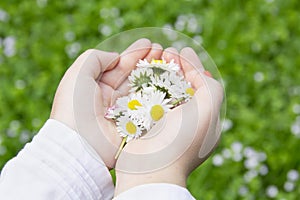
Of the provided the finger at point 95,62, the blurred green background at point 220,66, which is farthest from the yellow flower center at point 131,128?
the blurred green background at point 220,66

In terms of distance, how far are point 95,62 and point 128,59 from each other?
5 centimetres

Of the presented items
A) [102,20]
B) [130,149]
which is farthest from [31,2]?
[130,149]

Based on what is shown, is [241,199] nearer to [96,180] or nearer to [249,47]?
[249,47]

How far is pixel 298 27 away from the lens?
6.43ft

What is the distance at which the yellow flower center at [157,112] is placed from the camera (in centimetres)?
81

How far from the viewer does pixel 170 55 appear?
2.87 ft

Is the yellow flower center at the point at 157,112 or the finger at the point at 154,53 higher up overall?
the finger at the point at 154,53

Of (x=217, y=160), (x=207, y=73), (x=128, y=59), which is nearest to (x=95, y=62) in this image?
(x=128, y=59)

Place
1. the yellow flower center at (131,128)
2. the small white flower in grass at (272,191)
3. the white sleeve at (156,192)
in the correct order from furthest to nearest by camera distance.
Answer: the small white flower in grass at (272,191), the yellow flower center at (131,128), the white sleeve at (156,192)

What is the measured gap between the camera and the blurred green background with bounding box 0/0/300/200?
5.24 ft

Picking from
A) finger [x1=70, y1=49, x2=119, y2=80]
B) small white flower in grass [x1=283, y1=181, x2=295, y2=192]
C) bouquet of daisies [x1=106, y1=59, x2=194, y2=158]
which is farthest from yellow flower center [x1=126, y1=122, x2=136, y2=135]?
small white flower in grass [x1=283, y1=181, x2=295, y2=192]

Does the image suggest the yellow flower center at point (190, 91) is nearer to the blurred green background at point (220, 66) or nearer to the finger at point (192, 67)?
the finger at point (192, 67)

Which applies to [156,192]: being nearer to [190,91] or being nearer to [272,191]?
[190,91]

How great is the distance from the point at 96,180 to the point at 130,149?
0.06m
